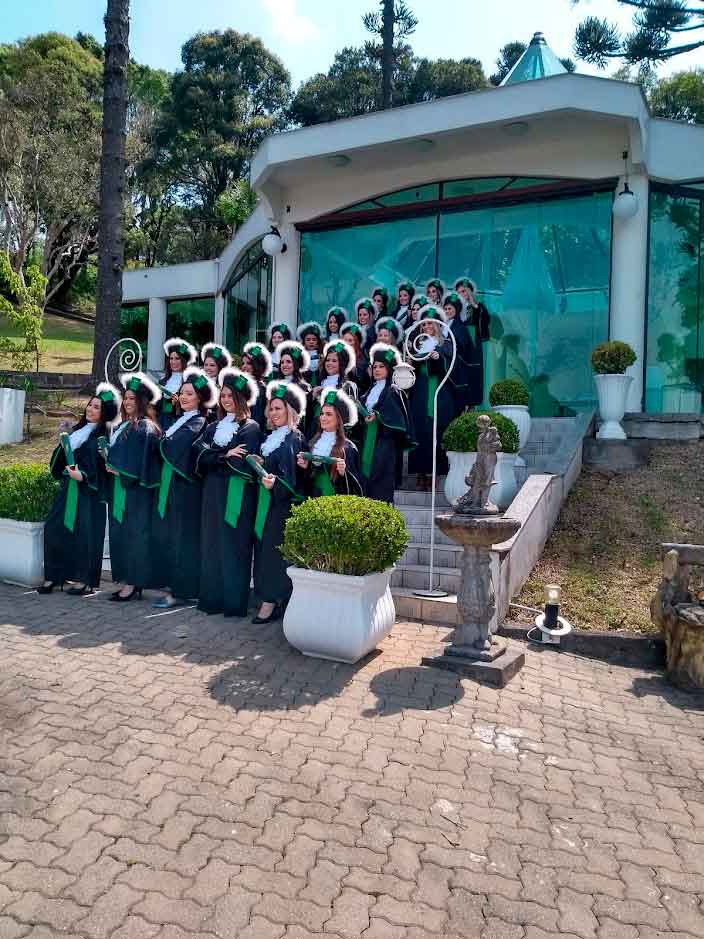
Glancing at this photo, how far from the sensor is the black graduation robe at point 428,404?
28.4ft

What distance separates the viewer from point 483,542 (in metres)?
4.96

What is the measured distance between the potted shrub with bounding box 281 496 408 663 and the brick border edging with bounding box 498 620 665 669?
1566mm

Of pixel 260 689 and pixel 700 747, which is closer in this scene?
pixel 700 747

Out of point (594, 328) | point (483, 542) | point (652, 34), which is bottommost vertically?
point (483, 542)

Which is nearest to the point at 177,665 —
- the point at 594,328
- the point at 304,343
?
the point at 304,343

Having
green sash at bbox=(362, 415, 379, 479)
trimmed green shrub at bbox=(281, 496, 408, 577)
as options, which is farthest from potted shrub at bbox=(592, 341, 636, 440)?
trimmed green shrub at bbox=(281, 496, 408, 577)

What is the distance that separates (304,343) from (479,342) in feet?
7.83

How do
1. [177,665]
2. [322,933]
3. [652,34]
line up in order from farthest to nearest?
[652,34] → [177,665] → [322,933]

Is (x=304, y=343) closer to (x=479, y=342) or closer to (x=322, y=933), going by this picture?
(x=479, y=342)

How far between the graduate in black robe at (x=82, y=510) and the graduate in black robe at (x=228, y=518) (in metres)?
1.22

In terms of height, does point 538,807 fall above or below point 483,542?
below

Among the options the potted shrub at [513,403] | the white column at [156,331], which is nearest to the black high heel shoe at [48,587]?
the potted shrub at [513,403]

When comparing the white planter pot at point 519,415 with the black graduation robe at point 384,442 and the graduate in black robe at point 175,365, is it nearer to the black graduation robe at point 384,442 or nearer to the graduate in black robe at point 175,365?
the black graduation robe at point 384,442

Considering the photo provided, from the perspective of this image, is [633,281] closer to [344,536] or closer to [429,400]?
[429,400]
